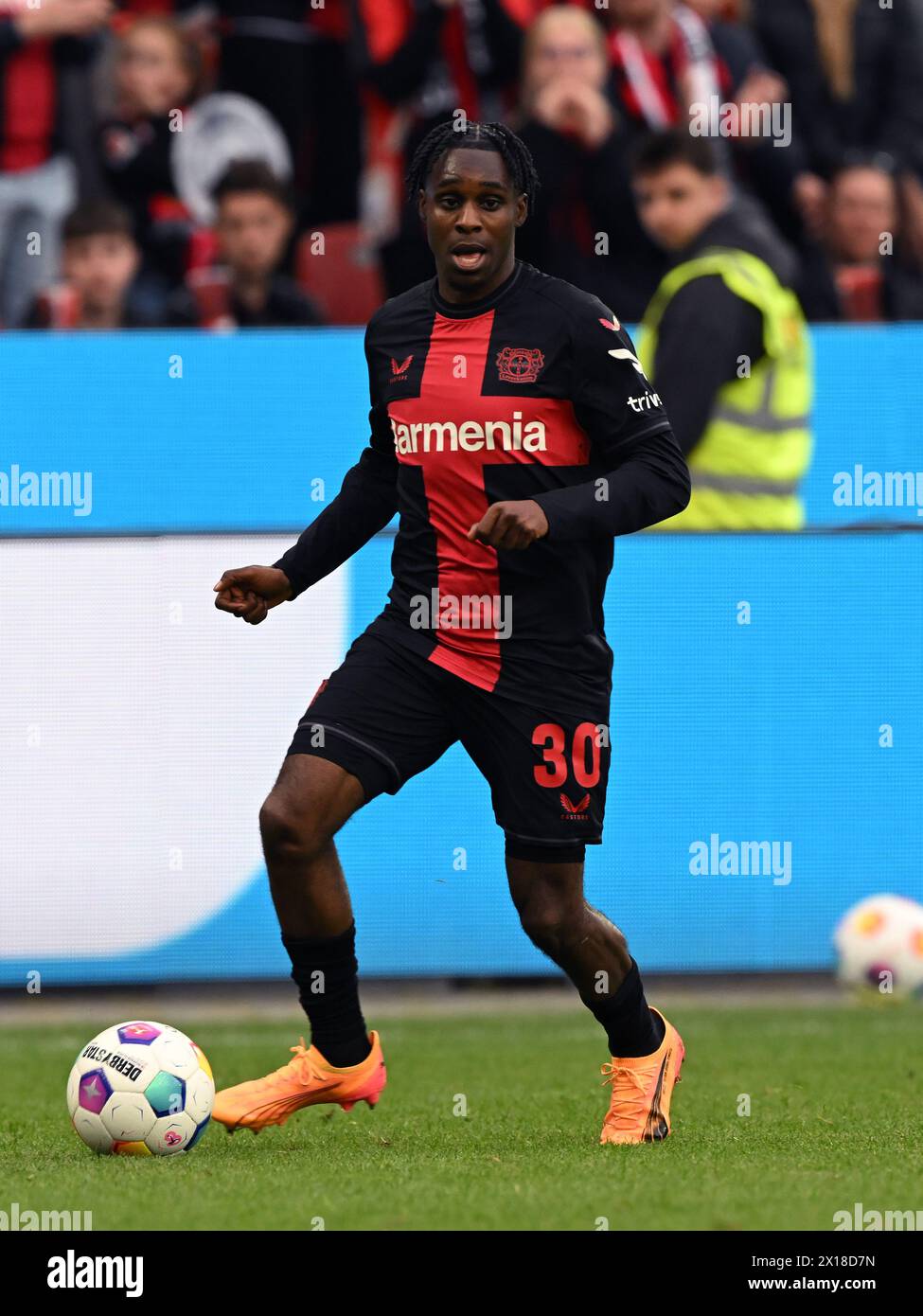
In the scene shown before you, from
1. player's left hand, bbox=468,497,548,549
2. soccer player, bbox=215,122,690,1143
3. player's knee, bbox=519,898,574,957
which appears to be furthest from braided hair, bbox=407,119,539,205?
player's knee, bbox=519,898,574,957

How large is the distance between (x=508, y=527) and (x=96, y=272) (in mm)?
5777

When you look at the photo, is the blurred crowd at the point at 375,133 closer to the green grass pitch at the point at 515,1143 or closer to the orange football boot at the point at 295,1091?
the green grass pitch at the point at 515,1143

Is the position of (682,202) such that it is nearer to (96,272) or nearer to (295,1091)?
(96,272)

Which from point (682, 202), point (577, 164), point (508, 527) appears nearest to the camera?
point (508, 527)

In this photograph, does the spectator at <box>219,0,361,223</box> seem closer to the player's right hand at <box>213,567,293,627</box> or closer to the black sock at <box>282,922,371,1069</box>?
the player's right hand at <box>213,567,293,627</box>

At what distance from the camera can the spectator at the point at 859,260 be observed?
1074cm

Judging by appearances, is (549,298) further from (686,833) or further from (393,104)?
(393,104)

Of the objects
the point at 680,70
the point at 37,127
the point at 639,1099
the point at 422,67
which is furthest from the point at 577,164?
the point at 639,1099

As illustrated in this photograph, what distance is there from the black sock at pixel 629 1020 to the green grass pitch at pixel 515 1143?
0.81 feet

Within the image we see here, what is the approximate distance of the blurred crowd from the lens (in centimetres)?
1045

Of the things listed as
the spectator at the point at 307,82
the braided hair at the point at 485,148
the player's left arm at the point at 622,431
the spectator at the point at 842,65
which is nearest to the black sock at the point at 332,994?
the player's left arm at the point at 622,431

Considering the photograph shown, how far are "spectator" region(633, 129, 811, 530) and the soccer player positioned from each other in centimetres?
315

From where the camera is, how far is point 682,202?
8.89 meters
